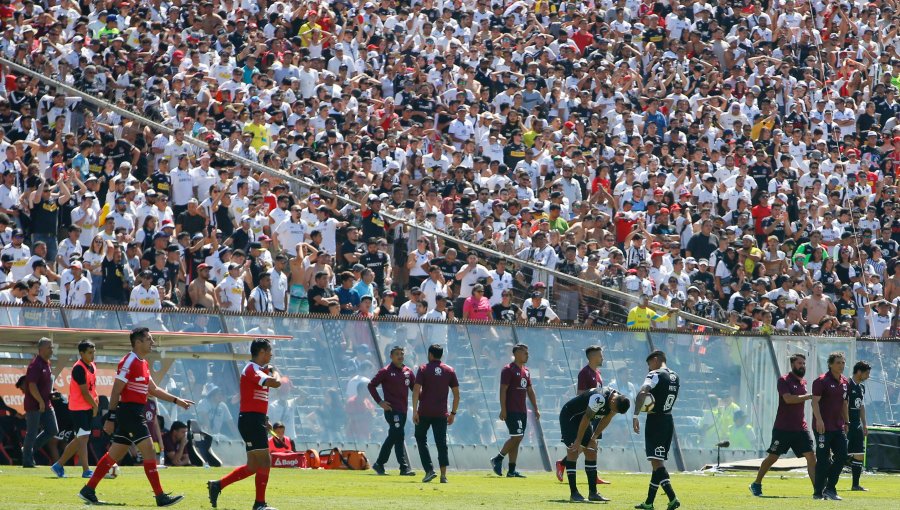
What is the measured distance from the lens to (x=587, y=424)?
17.0m

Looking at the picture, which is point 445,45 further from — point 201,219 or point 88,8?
point 201,219

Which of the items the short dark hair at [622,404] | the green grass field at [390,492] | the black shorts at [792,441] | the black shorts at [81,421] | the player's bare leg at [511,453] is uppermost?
the short dark hair at [622,404]

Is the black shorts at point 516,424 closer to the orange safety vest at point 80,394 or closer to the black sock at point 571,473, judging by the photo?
the black sock at point 571,473

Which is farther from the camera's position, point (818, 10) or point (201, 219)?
point (818, 10)

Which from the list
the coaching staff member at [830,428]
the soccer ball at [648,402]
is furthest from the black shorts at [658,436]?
the coaching staff member at [830,428]

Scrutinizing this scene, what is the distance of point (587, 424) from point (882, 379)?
44.6 ft

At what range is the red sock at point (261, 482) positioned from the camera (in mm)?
13805

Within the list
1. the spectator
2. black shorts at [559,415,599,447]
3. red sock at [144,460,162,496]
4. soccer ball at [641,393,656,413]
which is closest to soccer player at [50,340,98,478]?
the spectator

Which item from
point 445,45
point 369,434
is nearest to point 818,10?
point 445,45

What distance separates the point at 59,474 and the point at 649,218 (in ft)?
52.7

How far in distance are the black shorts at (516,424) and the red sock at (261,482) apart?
797 centimetres

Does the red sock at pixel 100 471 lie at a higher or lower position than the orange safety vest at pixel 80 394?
lower

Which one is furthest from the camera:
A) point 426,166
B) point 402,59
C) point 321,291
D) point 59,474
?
point 402,59

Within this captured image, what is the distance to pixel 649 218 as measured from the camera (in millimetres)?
31625
